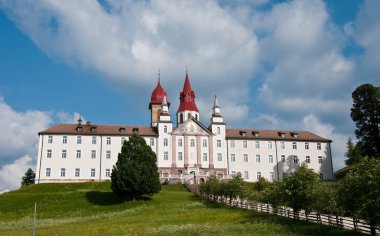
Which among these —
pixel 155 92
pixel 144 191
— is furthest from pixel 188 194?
pixel 155 92

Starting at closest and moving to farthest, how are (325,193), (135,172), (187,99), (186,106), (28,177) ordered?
(325,193), (135,172), (186,106), (187,99), (28,177)

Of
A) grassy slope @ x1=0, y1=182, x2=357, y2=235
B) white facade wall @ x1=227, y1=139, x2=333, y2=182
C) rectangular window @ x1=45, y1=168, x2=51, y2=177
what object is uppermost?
white facade wall @ x1=227, y1=139, x2=333, y2=182

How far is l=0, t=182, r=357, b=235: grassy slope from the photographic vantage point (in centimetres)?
3256

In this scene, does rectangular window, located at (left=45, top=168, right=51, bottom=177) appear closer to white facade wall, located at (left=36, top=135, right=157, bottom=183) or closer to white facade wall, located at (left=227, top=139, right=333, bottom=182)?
white facade wall, located at (left=36, top=135, right=157, bottom=183)

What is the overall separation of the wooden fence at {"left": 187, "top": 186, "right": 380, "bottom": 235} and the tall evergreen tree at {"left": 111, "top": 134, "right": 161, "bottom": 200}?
9.48 meters

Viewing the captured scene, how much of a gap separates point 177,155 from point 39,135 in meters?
25.5

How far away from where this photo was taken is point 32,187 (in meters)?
69.9

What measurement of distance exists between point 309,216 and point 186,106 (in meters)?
52.8

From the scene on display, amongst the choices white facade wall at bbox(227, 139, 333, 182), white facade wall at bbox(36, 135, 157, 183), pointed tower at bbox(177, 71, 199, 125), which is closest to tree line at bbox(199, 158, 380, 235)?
white facade wall at bbox(227, 139, 333, 182)

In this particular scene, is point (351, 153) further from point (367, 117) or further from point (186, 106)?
point (186, 106)

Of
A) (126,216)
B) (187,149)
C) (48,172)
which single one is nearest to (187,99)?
(187,149)

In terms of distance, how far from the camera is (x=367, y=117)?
75750 mm

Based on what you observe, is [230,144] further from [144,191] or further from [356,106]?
[144,191]

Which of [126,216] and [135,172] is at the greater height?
[135,172]
